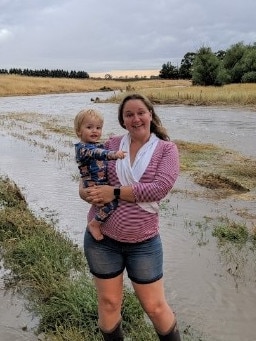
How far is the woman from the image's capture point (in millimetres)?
3299

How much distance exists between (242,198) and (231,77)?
193 feet

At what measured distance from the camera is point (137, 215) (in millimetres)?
3318

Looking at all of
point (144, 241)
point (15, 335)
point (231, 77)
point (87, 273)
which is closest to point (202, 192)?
point (87, 273)

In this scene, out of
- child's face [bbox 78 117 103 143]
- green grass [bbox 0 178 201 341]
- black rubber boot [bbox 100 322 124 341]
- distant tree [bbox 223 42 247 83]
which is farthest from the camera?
distant tree [bbox 223 42 247 83]

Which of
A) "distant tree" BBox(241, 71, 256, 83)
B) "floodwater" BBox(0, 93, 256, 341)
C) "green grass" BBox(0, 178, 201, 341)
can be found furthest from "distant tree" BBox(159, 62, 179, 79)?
"green grass" BBox(0, 178, 201, 341)

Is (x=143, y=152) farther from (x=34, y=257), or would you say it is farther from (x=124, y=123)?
(x=34, y=257)

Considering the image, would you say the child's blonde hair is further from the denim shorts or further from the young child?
the denim shorts

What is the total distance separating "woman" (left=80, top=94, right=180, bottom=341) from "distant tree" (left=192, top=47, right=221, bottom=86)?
199 ft

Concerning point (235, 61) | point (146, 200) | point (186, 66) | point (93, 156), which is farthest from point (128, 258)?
point (186, 66)

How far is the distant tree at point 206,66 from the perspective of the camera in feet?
205

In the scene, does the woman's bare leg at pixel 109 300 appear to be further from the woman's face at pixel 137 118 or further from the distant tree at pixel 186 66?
the distant tree at pixel 186 66

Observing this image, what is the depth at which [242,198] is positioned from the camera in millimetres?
9742

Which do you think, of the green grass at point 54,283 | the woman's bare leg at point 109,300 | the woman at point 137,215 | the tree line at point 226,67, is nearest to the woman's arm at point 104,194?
the woman at point 137,215

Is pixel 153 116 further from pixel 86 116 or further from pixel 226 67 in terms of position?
pixel 226 67
